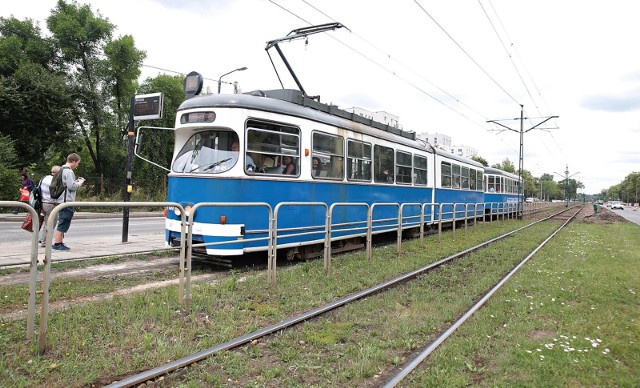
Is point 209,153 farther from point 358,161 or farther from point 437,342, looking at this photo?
point 437,342

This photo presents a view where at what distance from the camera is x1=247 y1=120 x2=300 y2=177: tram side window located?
24.5ft

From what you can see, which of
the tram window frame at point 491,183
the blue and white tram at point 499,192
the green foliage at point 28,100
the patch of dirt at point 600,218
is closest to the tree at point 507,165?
the patch of dirt at point 600,218

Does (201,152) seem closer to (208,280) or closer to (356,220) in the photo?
(208,280)

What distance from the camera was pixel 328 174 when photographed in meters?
9.03

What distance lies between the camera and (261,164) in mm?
7551

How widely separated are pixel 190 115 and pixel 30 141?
2183 centimetres

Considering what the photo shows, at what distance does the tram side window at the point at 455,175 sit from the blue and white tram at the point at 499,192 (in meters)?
5.63

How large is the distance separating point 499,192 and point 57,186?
24.6 metres

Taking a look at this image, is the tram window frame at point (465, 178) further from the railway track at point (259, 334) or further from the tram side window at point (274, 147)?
the tram side window at point (274, 147)

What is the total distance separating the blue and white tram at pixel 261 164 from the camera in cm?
721

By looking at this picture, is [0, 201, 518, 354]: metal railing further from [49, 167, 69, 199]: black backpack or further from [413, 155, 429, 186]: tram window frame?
[49, 167, 69, 199]: black backpack

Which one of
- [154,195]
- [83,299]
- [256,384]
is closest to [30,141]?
[154,195]

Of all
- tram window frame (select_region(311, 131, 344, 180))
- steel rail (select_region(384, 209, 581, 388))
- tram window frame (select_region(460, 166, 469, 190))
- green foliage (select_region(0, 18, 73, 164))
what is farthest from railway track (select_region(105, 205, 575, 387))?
green foliage (select_region(0, 18, 73, 164))

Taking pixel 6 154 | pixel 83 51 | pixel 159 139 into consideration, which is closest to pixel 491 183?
pixel 159 139
